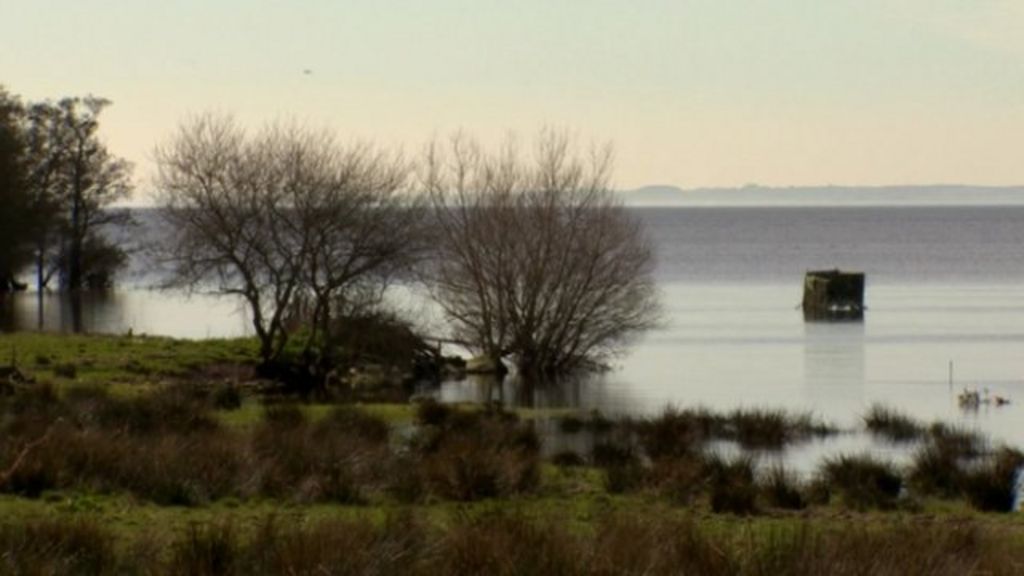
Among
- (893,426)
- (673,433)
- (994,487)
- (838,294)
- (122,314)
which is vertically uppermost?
(838,294)

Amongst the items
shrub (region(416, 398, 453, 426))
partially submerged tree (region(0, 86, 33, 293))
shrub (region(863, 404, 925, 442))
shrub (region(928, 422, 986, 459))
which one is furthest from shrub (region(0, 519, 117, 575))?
partially submerged tree (region(0, 86, 33, 293))

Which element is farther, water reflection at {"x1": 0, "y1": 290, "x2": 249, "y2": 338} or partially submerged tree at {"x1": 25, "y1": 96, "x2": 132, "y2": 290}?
partially submerged tree at {"x1": 25, "y1": 96, "x2": 132, "y2": 290}

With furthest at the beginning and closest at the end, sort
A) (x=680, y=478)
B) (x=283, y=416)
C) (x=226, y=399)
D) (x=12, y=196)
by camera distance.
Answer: (x=12, y=196) → (x=226, y=399) → (x=283, y=416) → (x=680, y=478)

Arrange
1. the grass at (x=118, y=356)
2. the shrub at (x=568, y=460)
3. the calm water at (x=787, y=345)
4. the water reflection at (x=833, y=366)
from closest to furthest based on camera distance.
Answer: the shrub at (x=568, y=460) → the grass at (x=118, y=356) → the water reflection at (x=833, y=366) → the calm water at (x=787, y=345)

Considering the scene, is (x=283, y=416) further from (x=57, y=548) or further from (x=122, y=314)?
(x=122, y=314)

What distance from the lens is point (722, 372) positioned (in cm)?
5816

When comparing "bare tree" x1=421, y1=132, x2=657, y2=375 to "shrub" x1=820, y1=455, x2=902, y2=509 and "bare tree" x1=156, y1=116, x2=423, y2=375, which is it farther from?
"shrub" x1=820, y1=455, x2=902, y2=509

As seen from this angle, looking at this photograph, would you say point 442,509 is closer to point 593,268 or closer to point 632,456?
point 632,456

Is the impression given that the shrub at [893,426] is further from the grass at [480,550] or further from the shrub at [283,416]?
the grass at [480,550]

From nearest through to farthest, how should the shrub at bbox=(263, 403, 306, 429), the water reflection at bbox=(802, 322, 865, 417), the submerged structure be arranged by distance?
the shrub at bbox=(263, 403, 306, 429) < the water reflection at bbox=(802, 322, 865, 417) < the submerged structure

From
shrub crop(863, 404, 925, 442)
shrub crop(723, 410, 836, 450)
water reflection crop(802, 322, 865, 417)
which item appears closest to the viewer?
shrub crop(723, 410, 836, 450)

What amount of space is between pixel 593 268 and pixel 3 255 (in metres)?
24.2

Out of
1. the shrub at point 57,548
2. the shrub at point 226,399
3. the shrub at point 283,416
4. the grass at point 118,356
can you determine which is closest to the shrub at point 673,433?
the shrub at point 283,416

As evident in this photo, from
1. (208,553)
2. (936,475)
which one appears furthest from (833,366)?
(208,553)
